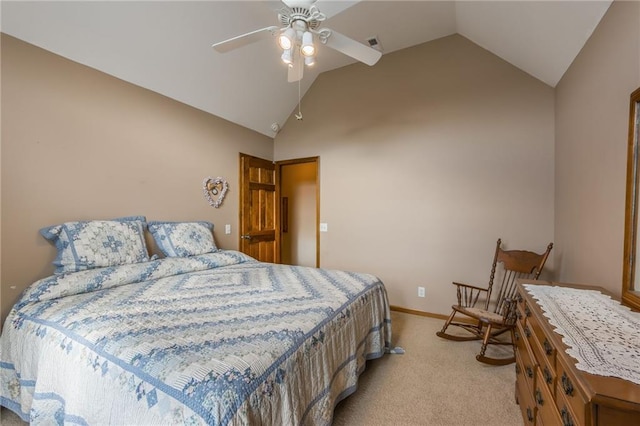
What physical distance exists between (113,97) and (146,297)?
1865 millimetres

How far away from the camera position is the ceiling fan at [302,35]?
5.14 ft

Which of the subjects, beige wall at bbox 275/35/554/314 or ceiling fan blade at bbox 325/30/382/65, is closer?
ceiling fan blade at bbox 325/30/382/65

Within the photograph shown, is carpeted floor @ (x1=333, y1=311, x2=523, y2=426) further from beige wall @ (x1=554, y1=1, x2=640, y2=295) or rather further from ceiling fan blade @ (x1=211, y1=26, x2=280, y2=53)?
ceiling fan blade @ (x1=211, y1=26, x2=280, y2=53)

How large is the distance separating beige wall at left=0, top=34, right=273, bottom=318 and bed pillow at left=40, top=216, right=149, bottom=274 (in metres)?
0.18

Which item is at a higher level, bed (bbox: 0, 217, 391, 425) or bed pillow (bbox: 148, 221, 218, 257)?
bed pillow (bbox: 148, 221, 218, 257)

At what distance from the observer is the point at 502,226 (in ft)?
9.29

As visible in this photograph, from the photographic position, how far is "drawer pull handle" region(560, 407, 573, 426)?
0.78m

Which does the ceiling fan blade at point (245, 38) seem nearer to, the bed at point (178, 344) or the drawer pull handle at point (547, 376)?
the bed at point (178, 344)

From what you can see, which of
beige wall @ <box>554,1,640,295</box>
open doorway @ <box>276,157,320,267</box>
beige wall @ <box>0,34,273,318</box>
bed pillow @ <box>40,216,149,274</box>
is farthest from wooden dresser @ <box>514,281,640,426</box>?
open doorway @ <box>276,157,320,267</box>

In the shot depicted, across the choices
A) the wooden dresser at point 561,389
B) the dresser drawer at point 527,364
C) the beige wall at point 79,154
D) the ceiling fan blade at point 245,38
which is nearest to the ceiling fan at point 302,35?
the ceiling fan blade at point 245,38

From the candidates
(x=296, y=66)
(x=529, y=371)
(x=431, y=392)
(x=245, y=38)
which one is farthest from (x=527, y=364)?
(x=245, y=38)

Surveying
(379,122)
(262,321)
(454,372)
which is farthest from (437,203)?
(262,321)

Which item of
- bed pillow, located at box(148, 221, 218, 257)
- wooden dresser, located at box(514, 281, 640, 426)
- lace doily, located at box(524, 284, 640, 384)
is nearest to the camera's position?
wooden dresser, located at box(514, 281, 640, 426)

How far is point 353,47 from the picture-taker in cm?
181
